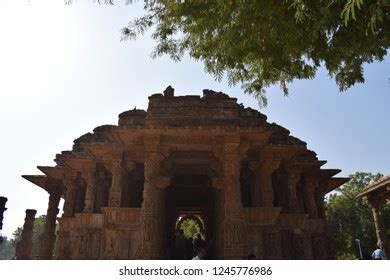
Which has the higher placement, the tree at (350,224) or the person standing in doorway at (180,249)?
the tree at (350,224)

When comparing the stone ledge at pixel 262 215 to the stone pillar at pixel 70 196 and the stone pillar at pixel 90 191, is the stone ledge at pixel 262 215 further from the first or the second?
the stone pillar at pixel 70 196

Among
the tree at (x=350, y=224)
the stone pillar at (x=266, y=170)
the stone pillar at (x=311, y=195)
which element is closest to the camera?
the stone pillar at (x=266, y=170)

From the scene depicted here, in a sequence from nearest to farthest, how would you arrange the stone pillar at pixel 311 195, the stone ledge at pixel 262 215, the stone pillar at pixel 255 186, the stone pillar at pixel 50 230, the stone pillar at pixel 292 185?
the stone ledge at pixel 262 215
the stone pillar at pixel 255 186
the stone pillar at pixel 292 185
the stone pillar at pixel 311 195
the stone pillar at pixel 50 230

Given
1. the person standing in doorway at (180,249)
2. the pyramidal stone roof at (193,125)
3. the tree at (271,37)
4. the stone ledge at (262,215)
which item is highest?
the pyramidal stone roof at (193,125)

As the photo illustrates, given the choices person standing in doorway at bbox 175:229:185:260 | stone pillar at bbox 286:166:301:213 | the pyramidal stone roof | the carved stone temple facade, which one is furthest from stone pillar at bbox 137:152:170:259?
stone pillar at bbox 286:166:301:213

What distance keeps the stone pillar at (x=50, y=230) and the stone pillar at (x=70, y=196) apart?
249cm

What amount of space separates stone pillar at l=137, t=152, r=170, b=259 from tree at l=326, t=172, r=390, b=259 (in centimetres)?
2663

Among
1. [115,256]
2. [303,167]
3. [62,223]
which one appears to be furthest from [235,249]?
[62,223]

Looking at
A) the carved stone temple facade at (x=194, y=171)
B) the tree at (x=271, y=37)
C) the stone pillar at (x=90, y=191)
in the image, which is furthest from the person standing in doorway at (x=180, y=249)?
the tree at (x=271, y=37)

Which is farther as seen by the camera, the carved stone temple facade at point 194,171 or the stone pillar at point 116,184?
the stone pillar at point 116,184

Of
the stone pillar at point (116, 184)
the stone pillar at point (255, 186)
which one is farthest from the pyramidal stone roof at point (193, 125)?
the stone pillar at point (116, 184)

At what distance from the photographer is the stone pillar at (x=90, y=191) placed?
11180mm
